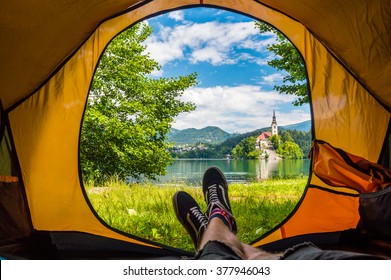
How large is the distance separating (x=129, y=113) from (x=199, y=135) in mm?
1963

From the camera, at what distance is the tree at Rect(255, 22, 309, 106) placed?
13.5 feet

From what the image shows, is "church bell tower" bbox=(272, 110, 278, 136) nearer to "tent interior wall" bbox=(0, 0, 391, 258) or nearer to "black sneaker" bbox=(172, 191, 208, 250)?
"tent interior wall" bbox=(0, 0, 391, 258)

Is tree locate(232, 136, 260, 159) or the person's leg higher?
tree locate(232, 136, 260, 159)

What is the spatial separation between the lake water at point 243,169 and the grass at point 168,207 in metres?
0.37

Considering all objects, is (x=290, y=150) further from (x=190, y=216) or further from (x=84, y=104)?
(x=84, y=104)

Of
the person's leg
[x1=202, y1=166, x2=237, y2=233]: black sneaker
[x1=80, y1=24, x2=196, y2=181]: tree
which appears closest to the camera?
the person's leg

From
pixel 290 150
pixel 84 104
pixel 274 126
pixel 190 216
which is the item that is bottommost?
pixel 190 216

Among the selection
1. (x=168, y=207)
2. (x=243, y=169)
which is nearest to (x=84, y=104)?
(x=168, y=207)

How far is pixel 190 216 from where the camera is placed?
1.82m

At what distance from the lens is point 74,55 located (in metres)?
1.84

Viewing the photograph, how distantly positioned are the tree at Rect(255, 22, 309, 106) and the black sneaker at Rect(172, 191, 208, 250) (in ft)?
8.15

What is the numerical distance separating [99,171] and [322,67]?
3098mm

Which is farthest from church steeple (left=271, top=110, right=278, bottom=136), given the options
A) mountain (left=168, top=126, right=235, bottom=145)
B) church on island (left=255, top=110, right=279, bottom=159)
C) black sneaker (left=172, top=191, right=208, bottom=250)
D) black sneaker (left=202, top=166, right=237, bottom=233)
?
black sneaker (left=172, top=191, right=208, bottom=250)
